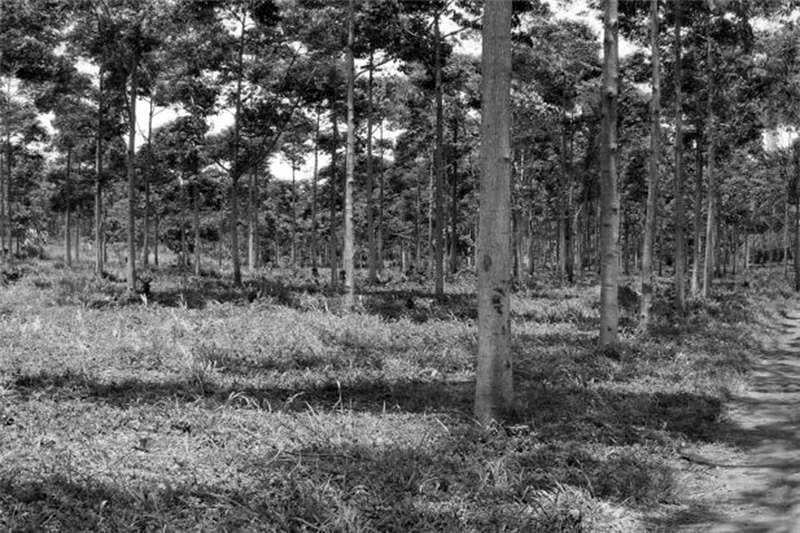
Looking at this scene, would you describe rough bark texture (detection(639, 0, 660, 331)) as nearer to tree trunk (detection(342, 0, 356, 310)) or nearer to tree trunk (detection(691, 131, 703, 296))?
tree trunk (detection(342, 0, 356, 310))

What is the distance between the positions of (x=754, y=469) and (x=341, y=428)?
476 centimetres

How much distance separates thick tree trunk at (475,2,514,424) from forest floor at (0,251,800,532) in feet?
4.03

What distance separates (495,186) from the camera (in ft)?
22.7

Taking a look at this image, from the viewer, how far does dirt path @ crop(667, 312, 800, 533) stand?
5.62 m

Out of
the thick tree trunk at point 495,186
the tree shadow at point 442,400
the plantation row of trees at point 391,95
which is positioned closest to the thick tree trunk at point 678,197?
the plantation row of trees at point 391,95

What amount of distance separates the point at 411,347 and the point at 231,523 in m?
7.76

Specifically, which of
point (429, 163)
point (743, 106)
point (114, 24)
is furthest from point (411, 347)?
point (429, 163)

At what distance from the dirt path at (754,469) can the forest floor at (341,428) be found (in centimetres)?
7

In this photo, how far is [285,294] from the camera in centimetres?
1994

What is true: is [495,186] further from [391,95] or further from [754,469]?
[391,95]

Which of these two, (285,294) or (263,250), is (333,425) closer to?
(285,294)

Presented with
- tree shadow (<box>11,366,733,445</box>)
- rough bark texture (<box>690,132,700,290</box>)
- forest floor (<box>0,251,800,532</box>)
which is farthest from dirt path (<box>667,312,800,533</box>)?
rough bark texture (<box>690,132,700,290</box>)

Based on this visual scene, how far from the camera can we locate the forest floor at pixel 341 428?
495 centimetres

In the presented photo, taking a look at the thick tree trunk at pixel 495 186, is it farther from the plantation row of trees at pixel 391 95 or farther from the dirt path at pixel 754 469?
the plantation row of trees at pixel 391 95
